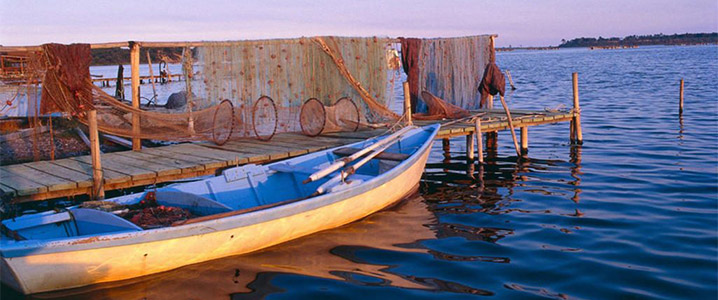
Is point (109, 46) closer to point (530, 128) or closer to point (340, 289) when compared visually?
point (340, 289)

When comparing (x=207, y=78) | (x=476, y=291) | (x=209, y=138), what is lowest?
(x=476, y=291)

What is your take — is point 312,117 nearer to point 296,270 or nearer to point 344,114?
point 344,114

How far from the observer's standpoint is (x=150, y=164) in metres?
9.61

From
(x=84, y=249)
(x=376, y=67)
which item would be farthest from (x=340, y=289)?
(x=376, y=67)

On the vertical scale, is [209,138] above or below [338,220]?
above

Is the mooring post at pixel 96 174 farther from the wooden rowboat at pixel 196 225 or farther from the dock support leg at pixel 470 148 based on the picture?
the dock support leg at pixel 470 148

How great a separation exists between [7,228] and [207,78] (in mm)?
6208

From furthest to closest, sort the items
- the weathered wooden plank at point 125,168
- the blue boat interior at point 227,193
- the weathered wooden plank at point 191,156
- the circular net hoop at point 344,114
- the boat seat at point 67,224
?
the circular net hoop at point 344,114
the weathered wooden plank at point 191,156
the weathered wooden plank at point 125,168
the blue boat interior at point 227,193
the boat seat at point 67,224

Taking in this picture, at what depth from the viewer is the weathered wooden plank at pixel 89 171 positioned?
873 centimetres

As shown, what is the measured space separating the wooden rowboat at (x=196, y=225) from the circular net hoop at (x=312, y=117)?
94.4 inches

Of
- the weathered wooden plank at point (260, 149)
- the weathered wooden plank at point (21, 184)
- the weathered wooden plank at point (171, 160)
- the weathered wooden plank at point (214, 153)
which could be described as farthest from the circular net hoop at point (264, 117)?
the weathered wooden plank at point (21, 184)

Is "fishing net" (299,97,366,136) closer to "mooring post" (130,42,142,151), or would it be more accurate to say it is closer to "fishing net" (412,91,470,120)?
"fishing net" (412,91,470,120)

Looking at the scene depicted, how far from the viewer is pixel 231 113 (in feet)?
36.7

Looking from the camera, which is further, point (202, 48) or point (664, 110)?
point (664, 110)
